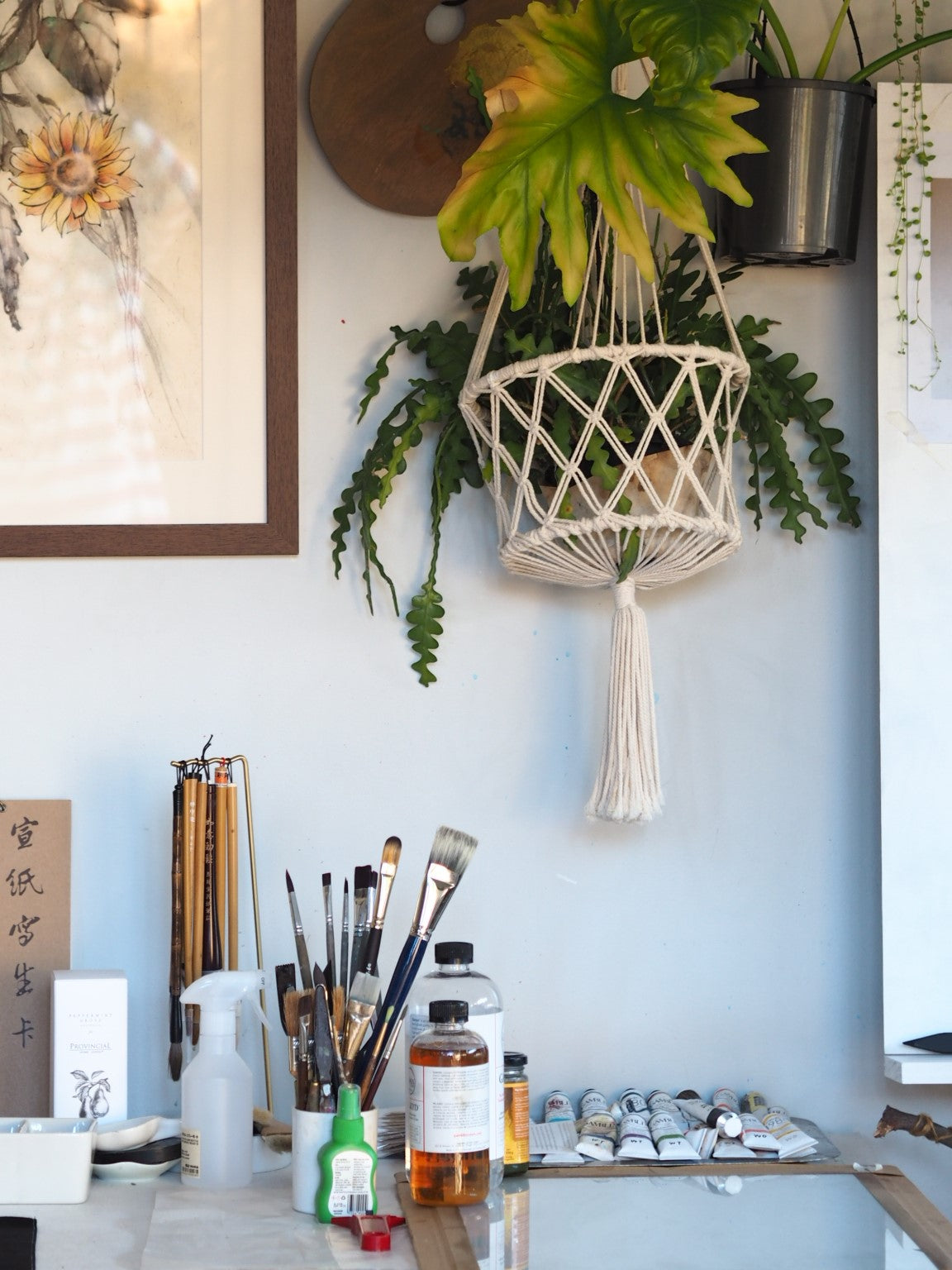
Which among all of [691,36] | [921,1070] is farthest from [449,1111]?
[691,36]

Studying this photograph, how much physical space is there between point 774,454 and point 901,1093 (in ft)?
2.21

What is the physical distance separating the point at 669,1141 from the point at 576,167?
857mm

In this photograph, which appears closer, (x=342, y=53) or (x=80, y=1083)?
(x=80, y=1083)

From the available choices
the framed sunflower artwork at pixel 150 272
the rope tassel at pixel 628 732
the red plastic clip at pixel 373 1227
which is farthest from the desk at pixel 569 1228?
the framed sunflower artwork at pixel 150 272

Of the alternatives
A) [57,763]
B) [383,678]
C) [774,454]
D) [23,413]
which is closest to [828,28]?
[774,454]

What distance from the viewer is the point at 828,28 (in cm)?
148

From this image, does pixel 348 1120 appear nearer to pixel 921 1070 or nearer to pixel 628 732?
pixel 628 732

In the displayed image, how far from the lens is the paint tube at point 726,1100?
4.45 feet

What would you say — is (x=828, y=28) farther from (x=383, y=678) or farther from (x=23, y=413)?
(x=23, y=413)

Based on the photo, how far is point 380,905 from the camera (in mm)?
1201

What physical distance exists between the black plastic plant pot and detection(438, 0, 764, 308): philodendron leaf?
0.91 ft

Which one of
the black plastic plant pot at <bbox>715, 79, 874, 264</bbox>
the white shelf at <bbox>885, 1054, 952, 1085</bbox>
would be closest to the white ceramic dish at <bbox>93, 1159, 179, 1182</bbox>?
the white shelf at <bbox>885, 1054, 952, 1085</bbox>

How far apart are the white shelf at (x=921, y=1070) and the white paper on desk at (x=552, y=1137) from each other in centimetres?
31

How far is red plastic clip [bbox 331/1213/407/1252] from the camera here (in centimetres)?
100
